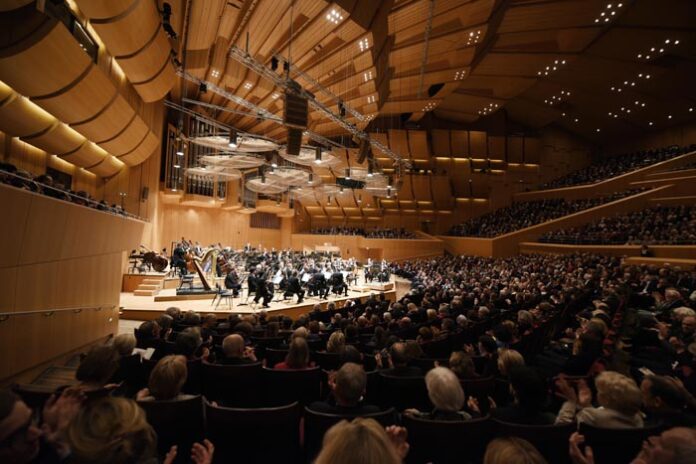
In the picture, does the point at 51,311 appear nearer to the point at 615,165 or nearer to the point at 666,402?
the point at 666,402

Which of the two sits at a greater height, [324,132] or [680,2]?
[680,2]

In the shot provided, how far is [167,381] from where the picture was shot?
81.4 inches

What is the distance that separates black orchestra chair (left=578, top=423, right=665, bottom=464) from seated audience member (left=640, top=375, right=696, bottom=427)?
27cm

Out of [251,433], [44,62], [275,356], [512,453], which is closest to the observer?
[512,453]

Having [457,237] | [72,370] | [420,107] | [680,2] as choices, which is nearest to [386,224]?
[457,237]

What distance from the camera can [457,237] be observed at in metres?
24.2

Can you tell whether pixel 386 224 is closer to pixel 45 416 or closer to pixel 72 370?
pixel 72 370

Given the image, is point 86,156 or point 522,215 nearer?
point 86,156

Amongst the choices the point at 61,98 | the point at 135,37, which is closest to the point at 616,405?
the point at 135,37

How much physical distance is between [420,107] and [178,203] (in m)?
13.9

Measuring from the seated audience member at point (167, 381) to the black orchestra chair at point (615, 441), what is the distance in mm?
2155

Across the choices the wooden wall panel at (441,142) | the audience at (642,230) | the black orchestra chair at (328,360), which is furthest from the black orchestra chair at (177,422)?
the wooden wall panel at (441,142)

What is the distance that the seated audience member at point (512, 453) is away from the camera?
0.94 m

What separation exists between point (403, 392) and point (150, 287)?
34.5ft
